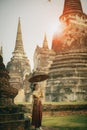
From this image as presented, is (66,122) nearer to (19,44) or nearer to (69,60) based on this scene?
(69,60)

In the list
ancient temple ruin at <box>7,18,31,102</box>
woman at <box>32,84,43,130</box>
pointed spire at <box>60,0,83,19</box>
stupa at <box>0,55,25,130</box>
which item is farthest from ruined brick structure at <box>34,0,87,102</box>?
stupa at <box>0,55,25,130</box>

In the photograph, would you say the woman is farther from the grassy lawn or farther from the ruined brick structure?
the ruined brick structure

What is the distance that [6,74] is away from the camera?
24.7ft

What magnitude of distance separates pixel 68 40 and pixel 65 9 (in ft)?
13.2

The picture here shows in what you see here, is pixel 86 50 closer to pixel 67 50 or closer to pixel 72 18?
pixel 67 50

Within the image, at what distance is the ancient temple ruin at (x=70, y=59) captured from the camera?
17.2 m

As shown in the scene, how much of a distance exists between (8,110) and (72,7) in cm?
1724

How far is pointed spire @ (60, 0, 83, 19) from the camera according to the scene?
22.0m

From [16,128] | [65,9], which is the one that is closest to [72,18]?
[65,9]

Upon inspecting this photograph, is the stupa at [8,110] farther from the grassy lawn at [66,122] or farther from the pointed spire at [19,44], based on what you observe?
the pointed spire at [19,44]

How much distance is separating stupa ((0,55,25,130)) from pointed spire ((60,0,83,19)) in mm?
15565

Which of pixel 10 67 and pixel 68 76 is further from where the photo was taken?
pixel 10 67

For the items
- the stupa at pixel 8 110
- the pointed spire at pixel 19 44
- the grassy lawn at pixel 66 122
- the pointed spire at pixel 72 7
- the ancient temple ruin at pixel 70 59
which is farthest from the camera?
the pointed spire at pixel 19 44

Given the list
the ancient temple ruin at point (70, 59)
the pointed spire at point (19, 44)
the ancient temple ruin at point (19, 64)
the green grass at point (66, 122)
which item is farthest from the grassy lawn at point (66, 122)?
the pointed spire at point (19, 44)
